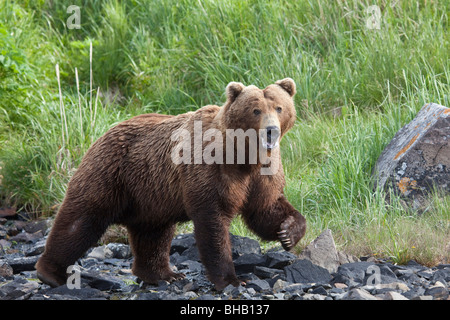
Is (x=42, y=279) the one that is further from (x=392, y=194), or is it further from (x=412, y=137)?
(x=412, y=137)

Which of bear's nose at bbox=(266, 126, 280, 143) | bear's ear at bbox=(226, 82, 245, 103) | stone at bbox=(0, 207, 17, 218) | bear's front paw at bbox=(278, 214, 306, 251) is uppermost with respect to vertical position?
bear's ear at bbox=(226, 82, 245, 103)

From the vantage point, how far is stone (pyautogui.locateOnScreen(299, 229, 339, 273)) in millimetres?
4984

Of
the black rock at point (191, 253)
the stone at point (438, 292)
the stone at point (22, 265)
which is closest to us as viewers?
the stone at point (438, 292)

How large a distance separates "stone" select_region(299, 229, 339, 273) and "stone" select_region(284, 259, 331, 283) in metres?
0.18

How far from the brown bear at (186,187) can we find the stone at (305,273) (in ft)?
0.48

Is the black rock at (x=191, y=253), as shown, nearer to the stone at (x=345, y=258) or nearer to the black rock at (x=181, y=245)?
the black rock at (x=181, y=245)

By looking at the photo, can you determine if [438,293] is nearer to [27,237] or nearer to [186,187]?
[186,187]

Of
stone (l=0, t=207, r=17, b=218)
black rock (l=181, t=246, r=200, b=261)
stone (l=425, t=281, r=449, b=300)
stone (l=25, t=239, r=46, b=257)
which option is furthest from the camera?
stone (l=0, t=207, r=17, b=218)

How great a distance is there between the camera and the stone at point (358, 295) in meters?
4.04
